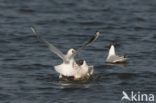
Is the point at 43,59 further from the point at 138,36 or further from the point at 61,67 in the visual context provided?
the point at 138,36

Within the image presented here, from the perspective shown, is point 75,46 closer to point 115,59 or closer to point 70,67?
point 115,59

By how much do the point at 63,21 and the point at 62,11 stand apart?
2728 mm

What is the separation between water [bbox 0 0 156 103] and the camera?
40.7 ft

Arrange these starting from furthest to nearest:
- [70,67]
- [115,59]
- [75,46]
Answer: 1. [75,46]
2. [115,59]
3. [70,67]

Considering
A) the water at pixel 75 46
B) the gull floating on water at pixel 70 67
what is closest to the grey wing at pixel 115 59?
the water at pixel 75 46

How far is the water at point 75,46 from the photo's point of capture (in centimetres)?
1241

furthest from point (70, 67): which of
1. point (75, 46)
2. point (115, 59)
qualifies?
point (75, 46)

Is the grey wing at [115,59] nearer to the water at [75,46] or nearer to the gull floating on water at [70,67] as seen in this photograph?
the water at [75,46]

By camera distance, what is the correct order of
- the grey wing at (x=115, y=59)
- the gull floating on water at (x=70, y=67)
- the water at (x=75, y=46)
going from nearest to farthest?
the water at (x=75, y=46) < the gull floating on water at (x=70, y=67) < the grey wing at (x=115, y=59)

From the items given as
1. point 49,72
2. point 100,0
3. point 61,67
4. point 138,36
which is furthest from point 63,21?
point 61,67

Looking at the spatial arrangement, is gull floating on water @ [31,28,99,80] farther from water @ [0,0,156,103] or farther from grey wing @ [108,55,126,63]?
grey wing @ [108,55,126,63]

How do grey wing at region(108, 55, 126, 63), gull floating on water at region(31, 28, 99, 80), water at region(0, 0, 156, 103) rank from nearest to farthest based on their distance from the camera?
water at region(0, 0, 156, 103)
gull floating on water at region(31, 28, 99, 80)
grey wing at region(108, 55, 126, 63)

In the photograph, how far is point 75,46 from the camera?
701 inches

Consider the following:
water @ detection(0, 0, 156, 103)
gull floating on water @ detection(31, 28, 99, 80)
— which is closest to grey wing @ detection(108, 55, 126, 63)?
water @ detection(0, 0, 156, 103)
